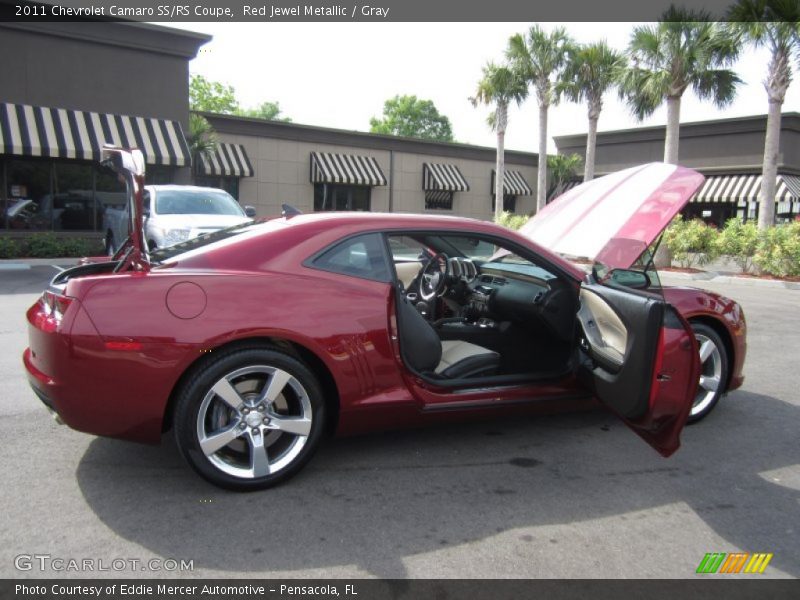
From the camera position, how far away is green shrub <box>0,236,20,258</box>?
15789mm

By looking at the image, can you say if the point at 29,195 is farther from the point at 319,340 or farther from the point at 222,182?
the point at 319,340

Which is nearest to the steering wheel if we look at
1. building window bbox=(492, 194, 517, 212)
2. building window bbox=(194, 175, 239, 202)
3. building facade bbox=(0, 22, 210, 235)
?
building facade bbox=(0, 22, 210, 235)

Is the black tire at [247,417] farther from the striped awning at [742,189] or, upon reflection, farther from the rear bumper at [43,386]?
the striped awning at [742,189]

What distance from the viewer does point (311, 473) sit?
136 inches

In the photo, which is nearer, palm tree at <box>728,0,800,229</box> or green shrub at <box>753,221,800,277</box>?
green shrub at <box>753,221,800,277</box>

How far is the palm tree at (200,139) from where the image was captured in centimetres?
2120

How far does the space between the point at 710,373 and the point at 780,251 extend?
12545mm

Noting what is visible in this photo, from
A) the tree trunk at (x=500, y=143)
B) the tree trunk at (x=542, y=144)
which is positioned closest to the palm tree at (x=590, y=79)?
the tree trunk at (x=542, y=144)

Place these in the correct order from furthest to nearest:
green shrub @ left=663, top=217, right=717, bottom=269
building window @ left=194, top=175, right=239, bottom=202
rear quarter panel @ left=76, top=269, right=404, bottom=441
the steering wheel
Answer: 1. building window @ left=194, top=175, right=239, bottom=202
2. green shrub @ left=663, top=217, right=717, bottom=269
3. the steering wheel
4. rear quarter panel @ left=76, top=269, right=404, bottom=441

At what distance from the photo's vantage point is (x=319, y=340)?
3258mm

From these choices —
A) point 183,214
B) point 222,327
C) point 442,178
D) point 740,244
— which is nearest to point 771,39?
point 740,244

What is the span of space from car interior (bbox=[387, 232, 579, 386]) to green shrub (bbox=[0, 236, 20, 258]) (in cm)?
1455

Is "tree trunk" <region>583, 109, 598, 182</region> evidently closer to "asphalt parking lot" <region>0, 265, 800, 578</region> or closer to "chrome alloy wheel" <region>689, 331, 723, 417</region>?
"chrome alloy wheel" <region>689, 331, 723, 417</region>

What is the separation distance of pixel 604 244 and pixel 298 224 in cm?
183
